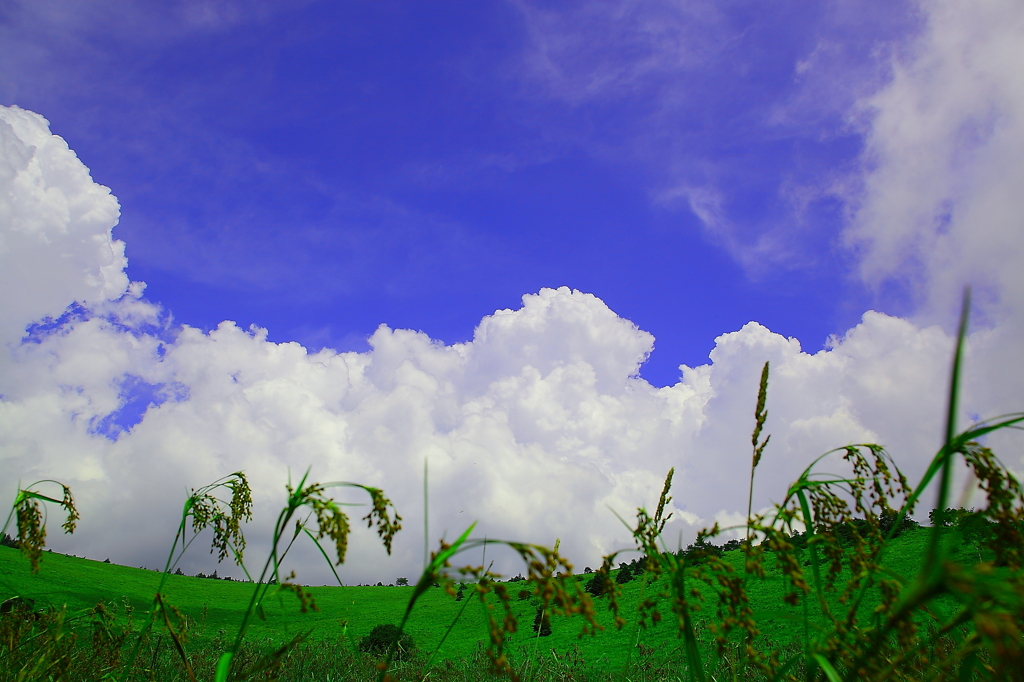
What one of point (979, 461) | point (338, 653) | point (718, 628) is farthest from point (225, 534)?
point (338, 653)

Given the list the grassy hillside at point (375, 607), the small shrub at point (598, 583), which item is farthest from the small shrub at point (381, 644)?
the small shrub at point (598, 583)

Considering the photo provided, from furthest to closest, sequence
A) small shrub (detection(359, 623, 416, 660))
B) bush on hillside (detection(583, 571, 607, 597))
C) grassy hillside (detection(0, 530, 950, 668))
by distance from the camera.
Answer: small shrub (detection(359, 623, 416, 660)) < grassy hillside (detection(0, 530, 950, 668)) < bush on hillside (detection(583, 571, 607, 597))

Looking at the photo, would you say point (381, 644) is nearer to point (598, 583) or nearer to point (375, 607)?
point (598, 583)

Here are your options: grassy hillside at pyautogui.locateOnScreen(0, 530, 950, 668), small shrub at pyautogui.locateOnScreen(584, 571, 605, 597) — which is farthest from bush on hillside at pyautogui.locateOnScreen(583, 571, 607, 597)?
grassy hillside at pyautogui.locateOnScreen(0, 530, 950, 668)

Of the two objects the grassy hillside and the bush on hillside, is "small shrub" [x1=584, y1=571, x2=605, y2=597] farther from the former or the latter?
the grassy hillside

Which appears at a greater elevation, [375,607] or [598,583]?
[598,583]

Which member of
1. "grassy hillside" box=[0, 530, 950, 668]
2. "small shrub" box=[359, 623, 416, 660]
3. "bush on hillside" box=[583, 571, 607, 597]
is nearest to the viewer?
"bush on hillside" box=[583, 571, 607, 597]

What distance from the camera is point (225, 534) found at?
2.75 m

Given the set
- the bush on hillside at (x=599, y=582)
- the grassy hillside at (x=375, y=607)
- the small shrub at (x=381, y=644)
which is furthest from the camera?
the small shrub at (x=381, y=644)

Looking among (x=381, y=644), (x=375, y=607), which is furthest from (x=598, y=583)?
(x=375, y=607)

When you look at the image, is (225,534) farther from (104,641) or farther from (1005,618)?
(1005,618)

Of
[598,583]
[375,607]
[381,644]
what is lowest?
[375,607]

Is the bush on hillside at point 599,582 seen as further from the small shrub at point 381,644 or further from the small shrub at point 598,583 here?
the small shrub at point 381,644

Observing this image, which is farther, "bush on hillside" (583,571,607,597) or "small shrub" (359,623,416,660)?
"small shrub" (359,623,416,660)
